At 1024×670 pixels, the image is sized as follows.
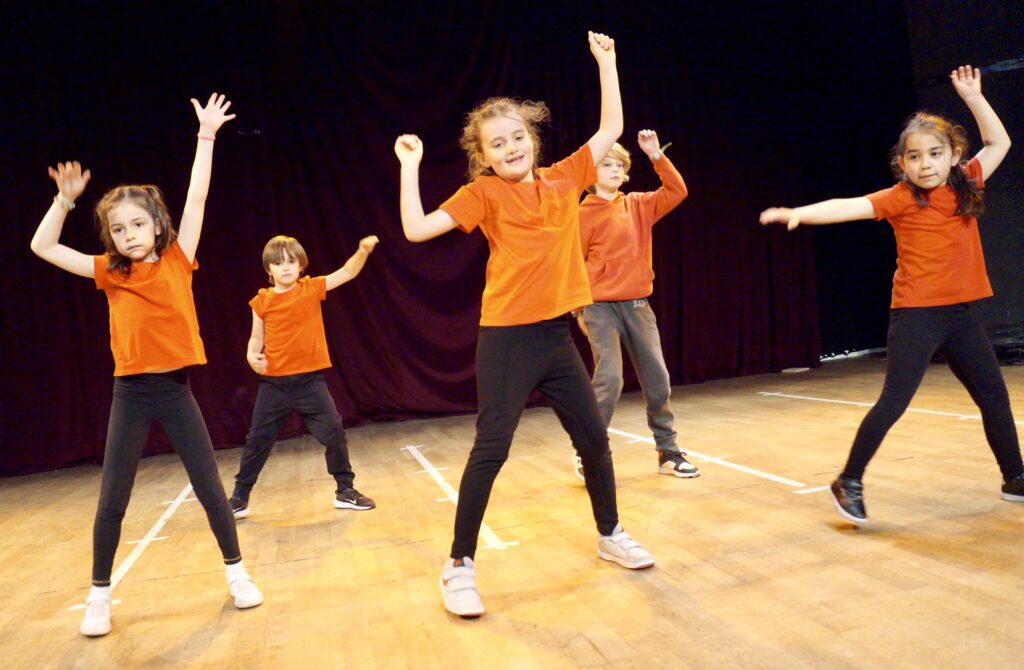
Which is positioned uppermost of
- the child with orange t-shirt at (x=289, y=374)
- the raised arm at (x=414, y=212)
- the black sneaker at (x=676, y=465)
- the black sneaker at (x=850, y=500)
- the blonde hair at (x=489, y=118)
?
the blonde hair at (x=489, y=118)

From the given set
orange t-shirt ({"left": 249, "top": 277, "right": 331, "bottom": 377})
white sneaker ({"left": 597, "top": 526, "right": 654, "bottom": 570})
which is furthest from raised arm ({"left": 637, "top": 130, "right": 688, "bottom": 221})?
orange t-shirt ({"left": 249, "top": 277, "right": 331, "bottom": 377})

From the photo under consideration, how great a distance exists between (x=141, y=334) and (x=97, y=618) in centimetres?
90

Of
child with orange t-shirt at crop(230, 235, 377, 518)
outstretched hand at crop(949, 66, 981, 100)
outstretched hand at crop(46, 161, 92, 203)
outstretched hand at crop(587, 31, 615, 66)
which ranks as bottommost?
child with orange t-shirt at crop(230, 235, 377, 518)

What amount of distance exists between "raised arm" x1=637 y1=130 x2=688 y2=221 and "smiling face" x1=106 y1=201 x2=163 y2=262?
6.33 ft

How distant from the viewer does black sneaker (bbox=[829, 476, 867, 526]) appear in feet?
8.54

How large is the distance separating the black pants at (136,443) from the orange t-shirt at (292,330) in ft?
4.42

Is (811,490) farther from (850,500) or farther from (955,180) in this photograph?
(955,180)

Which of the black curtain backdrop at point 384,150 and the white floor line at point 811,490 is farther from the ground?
the black curtain backdrop at point 384,150

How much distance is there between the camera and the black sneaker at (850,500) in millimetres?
2604

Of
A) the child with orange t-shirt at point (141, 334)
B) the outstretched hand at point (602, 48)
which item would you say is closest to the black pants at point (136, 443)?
the child with orange t-shirt at point (141, 334)

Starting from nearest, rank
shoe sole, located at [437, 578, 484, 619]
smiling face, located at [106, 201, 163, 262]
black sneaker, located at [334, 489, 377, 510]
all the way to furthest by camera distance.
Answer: shoe sole, located at [437, 578, 484, 619]
smiling face, located at [106, 201, 163, 262]
black sneaker, located at [334, 489, 377, 510]

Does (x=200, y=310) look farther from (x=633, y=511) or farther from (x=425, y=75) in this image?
(x=633, y=511)

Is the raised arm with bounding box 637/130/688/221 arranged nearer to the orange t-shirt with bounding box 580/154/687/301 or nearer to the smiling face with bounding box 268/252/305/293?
the orange t-shirt with bounding box 580/154/687/301

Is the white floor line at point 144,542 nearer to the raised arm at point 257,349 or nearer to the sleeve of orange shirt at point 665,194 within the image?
the raised arm at point 257,349
